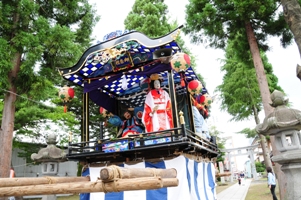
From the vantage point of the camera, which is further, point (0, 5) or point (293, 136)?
point (0, 5)

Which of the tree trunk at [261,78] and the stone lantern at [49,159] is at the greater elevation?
the tree trunk at [261,78]

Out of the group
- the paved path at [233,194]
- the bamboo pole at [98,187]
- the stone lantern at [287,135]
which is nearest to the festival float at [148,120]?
the stone lantern at [287,135]

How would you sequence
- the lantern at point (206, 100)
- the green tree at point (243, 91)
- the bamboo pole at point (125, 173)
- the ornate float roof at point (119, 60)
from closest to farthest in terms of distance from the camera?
the bamboo pole at point (125, 173), the ornate float roof at point (119, 60), the lantern at point (206, 100), the green tree at point (243, 91)

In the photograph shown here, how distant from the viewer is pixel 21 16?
8.50m

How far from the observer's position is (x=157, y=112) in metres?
5.97

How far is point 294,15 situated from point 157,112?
12.7 feet

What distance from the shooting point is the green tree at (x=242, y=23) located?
8328mm

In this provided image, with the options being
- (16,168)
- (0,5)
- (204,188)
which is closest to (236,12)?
(204,188)

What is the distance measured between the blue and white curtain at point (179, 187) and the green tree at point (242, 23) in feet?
12.9

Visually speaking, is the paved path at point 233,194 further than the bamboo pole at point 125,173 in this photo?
Yes

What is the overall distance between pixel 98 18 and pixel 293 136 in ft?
34.6

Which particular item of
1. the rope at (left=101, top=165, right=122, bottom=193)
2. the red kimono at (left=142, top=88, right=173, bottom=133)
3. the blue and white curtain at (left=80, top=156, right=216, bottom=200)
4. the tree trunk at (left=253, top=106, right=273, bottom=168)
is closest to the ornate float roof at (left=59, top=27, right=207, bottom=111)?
the red kimono at (left=142, top=88, right=173, bottom=133)

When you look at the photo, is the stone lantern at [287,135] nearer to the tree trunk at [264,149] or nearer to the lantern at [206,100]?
the lantern at [206,100]

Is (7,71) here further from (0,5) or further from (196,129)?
(196,129)
